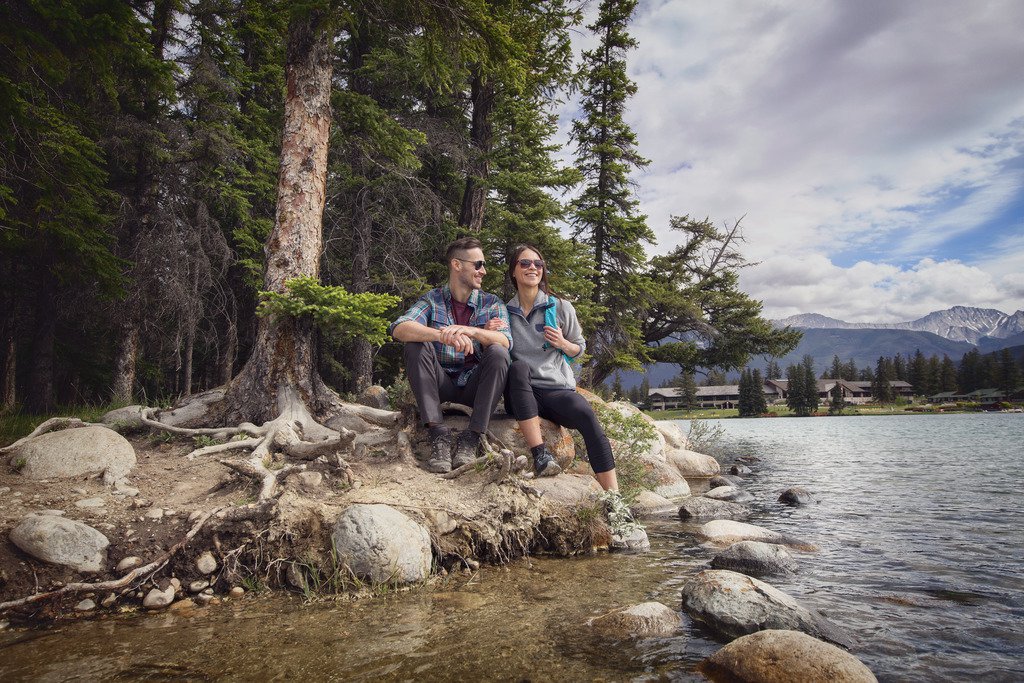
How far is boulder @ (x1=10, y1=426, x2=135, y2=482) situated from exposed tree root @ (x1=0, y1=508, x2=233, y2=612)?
4.33 feet

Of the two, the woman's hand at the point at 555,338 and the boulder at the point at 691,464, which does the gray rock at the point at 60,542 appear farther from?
the boulder at the point at 691,464

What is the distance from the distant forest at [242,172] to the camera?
691 centimetres

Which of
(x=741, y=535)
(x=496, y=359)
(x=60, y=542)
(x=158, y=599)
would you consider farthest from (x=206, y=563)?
(x=741, y=535)

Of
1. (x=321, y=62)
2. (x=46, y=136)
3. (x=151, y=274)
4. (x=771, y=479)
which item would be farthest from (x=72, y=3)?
(x=771, y=479)

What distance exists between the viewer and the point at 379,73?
12203mm

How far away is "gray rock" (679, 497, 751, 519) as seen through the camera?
7762 millimetres

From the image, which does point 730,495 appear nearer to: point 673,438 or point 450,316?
point 673,438

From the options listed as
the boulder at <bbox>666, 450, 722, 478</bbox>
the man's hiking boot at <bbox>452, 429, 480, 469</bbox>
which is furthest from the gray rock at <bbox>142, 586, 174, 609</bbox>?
the boulder at <bbox>666, 450, 722, 478</bbox>

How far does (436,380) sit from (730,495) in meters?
7.30

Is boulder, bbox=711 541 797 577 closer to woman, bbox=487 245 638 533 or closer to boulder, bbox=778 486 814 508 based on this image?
woman, bbox=487 245 638 533

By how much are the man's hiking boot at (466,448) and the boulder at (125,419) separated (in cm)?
381

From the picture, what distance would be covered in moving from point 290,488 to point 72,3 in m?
6.32

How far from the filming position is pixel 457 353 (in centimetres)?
505

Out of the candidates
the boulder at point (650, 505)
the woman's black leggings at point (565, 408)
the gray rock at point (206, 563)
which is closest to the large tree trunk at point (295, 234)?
the gray rock at point (206, 563)
